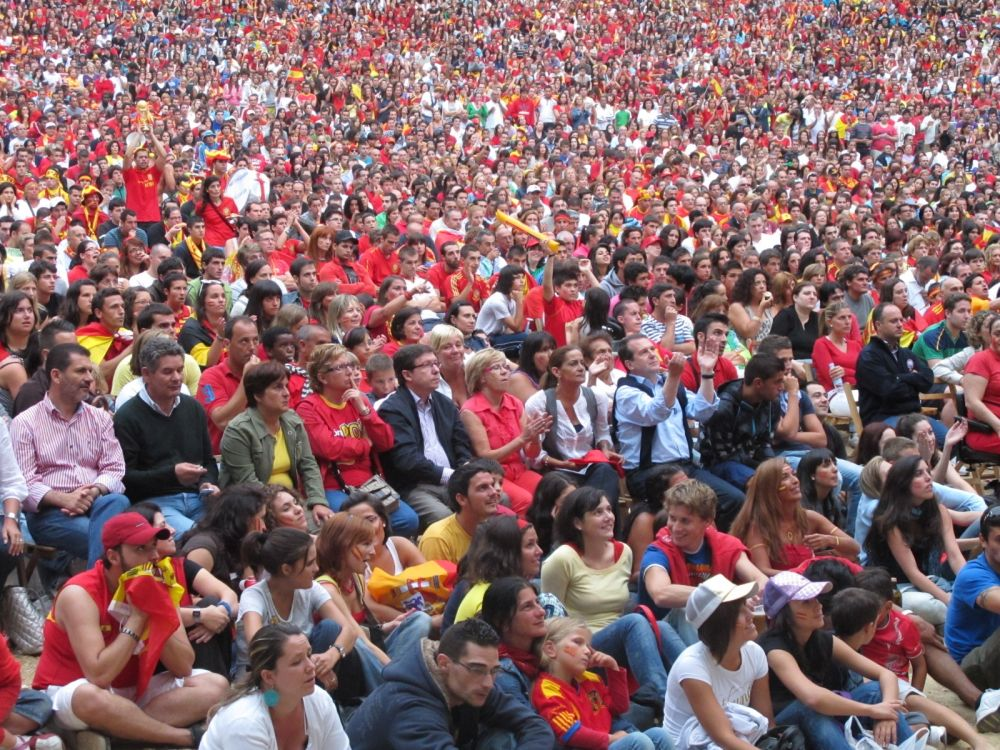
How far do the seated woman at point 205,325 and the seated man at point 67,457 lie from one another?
1875 millimetres

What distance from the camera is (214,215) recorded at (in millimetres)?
12969

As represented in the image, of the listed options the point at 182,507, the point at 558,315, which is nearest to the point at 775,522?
the point at 182,507

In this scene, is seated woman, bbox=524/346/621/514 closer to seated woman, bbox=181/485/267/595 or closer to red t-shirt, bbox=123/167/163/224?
seated woman, bbox=181/485/267/595

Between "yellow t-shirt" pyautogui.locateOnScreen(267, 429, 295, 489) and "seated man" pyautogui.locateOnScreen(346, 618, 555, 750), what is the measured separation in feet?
7.47

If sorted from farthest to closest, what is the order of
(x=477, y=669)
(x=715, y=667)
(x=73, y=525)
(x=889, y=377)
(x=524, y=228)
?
(x=524, y=228) → (x=889, y=377) → (x=73, y=525) → (x=715, y=667) → (x=477, y=669)

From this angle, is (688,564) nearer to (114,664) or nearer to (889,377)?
(114,664)

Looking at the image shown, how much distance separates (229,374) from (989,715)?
4.11 m

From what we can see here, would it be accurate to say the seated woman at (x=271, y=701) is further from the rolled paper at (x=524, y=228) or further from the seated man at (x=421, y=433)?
the rolled paper at (x=524, y=228)

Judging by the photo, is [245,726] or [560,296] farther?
[560,296]

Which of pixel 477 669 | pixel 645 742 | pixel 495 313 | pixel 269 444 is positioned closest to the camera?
pixel 477 669

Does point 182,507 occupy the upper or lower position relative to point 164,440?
lower

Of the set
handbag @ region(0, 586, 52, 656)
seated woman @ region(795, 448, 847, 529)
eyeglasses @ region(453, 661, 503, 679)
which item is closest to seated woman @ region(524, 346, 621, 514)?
seated woman @ region(795, 448, 847, 529)

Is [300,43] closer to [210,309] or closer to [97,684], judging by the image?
A: [210,309]

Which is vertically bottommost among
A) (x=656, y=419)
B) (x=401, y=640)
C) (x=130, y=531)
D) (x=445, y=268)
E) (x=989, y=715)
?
(x=445, y=268)
